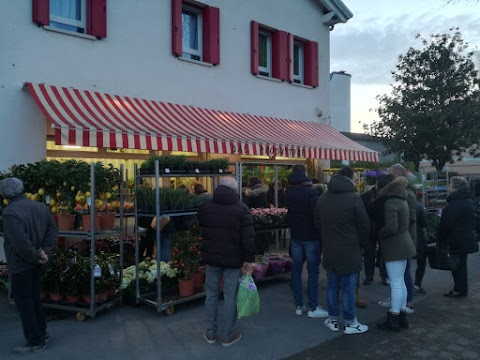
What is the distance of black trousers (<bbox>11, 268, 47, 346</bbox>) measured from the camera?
430 cm

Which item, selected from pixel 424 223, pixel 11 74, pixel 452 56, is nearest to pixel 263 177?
pixel 424 223

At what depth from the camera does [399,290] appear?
4945 mm

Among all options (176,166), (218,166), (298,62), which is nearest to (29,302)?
(176,166)

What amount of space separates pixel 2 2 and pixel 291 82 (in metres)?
7.10

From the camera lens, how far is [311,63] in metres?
12.6

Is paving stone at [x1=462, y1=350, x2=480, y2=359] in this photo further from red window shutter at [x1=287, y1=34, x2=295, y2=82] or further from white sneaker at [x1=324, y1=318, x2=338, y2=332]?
red window shutter at [x1=287, y1=34, x2=295, y2=82]

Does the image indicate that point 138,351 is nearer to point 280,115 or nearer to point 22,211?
point 22,211

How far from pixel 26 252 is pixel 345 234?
312 centimetres

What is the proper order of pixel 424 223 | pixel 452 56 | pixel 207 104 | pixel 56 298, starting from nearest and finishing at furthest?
1. pixel 56 298
2. pixel 424 223
3. pixel 207 104
4. pixel 452 56

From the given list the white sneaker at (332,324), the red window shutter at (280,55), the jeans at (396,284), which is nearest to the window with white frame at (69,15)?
the red window shutter at (280,55)

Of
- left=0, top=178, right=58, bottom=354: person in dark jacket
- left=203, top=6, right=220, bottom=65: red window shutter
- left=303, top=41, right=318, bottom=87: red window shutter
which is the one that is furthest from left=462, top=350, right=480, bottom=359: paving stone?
left=303, top=41, right=318, bottom=87: red window shutter

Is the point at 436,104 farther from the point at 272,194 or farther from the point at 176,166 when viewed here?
the point at 176,166

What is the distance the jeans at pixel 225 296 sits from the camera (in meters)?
4.57

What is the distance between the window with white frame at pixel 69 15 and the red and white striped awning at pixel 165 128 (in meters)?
1.23
